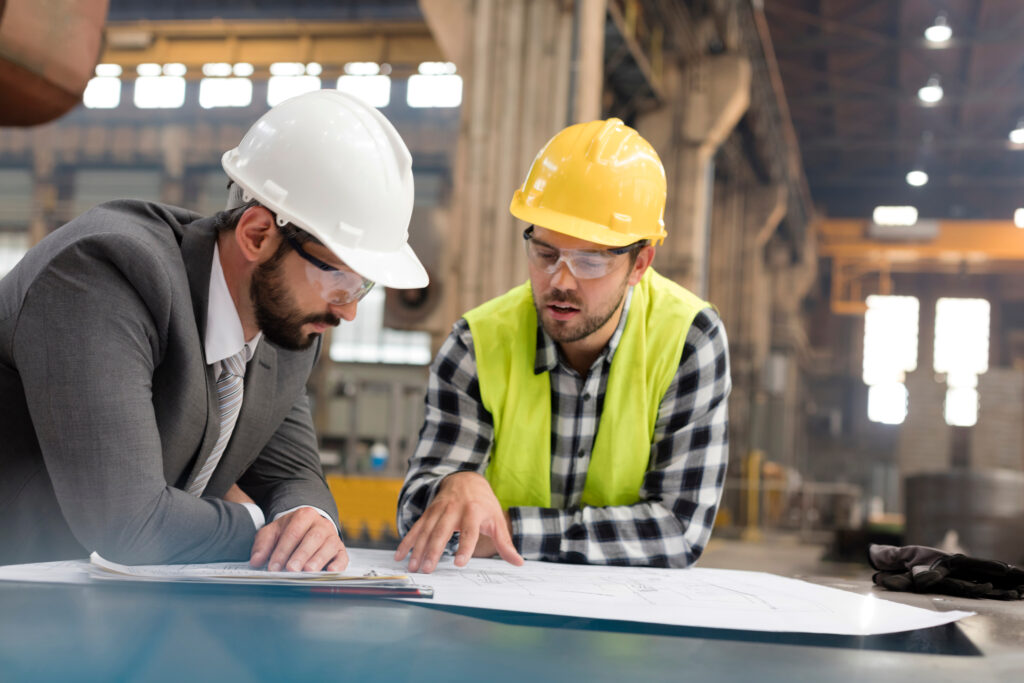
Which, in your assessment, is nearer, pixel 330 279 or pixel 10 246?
pixel 330 279

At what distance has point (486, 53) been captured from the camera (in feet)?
25.7

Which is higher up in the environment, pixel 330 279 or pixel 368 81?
pixel 368 81

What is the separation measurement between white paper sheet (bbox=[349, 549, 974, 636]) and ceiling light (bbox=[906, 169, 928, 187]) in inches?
926

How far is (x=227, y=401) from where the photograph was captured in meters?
2.00

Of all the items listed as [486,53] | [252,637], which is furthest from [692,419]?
[486,53]

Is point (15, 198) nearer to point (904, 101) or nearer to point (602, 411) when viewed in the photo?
point (904, 101)

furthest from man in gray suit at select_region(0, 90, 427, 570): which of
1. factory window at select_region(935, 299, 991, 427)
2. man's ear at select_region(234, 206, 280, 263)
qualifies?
factory window at select_region(935, 299, 991, 427)

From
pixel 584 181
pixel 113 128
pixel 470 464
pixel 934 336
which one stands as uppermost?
pixel 113 128

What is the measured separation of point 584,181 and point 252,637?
→ 1.72 meters

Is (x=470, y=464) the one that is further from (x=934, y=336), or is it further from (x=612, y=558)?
(x=934, y=336)

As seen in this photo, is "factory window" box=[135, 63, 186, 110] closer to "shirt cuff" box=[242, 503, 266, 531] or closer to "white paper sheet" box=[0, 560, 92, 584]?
"shirt cuff" box=[242, 503, 266, 531]

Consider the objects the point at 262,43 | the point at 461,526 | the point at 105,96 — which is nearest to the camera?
→ the point at 461,526

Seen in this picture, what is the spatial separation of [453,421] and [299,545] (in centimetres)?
73

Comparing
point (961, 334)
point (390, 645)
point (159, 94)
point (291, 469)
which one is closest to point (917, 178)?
point (961, 334)
